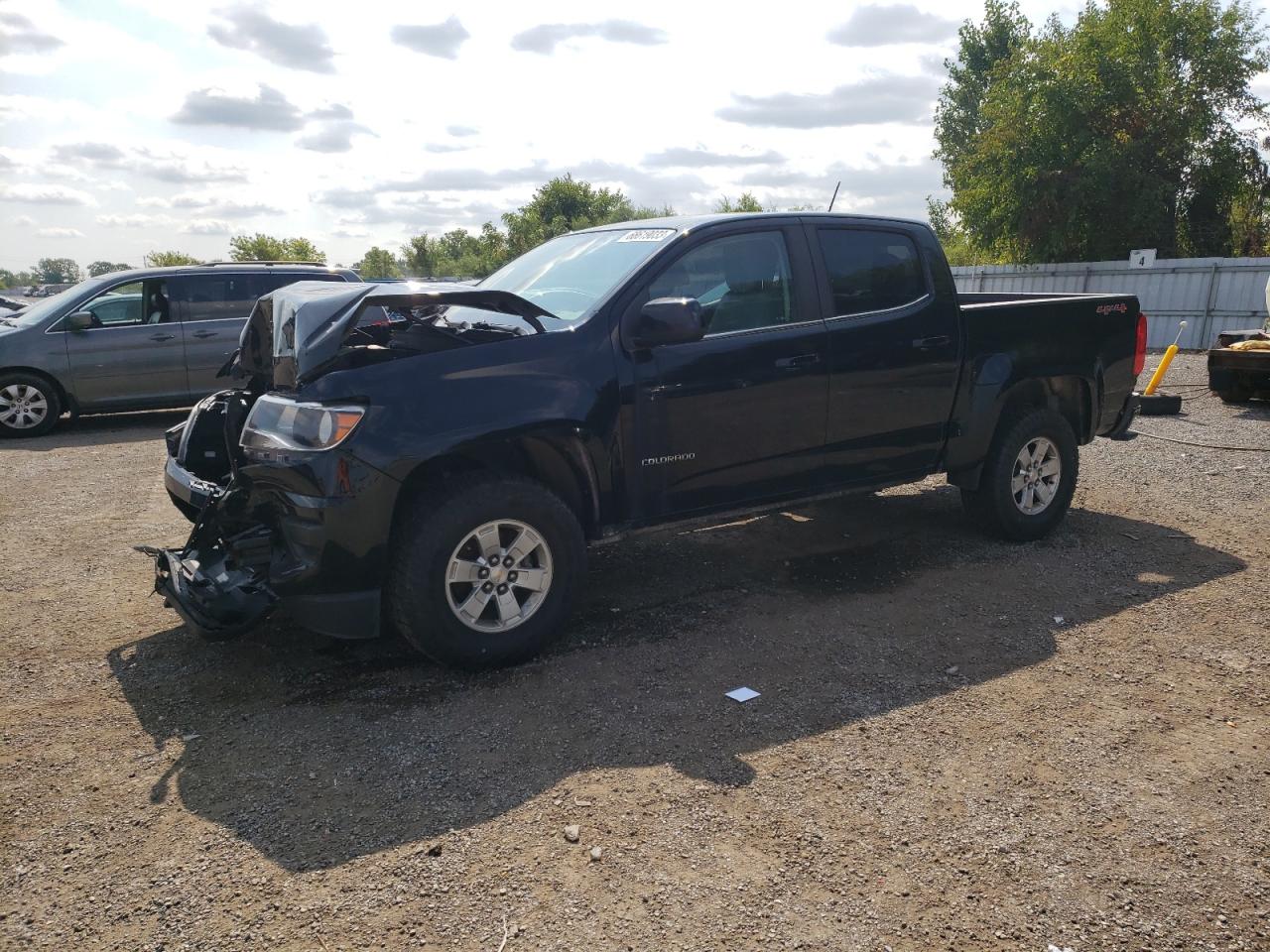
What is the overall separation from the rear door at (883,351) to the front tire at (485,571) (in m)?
1.76

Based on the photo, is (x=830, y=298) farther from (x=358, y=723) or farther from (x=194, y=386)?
(x=194, y=386)

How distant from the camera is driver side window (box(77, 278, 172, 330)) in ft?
35.6

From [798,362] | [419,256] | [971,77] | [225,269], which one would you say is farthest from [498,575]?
[419,256]

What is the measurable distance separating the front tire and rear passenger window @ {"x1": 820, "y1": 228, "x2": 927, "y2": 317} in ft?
6.79

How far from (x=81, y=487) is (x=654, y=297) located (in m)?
5.93

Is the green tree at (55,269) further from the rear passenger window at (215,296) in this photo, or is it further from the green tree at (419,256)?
the rear passenger window at (215,296)

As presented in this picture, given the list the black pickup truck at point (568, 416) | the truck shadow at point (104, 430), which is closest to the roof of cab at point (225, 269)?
the truck shadow at point (104, 430)

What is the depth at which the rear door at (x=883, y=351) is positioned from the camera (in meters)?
5.09

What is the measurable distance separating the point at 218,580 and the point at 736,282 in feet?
9.24

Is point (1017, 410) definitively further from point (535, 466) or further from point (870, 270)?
point (535, 466)

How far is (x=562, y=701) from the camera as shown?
3.91 metres

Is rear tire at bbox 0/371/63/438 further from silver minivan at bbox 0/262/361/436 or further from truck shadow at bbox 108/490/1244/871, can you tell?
truck shadow at bbox 108/490/1244/871

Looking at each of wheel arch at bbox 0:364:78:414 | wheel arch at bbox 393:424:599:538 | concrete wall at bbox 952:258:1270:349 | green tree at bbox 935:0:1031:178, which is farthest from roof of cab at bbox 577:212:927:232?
green tree at bbox 935:0:1031:178

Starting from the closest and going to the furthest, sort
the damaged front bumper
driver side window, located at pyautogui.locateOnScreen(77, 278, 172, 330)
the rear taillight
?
the damaged front bumper
the rear taillight
driver side window, located at pyautogui.locateOnScreen(77, 278, 172, 330)
